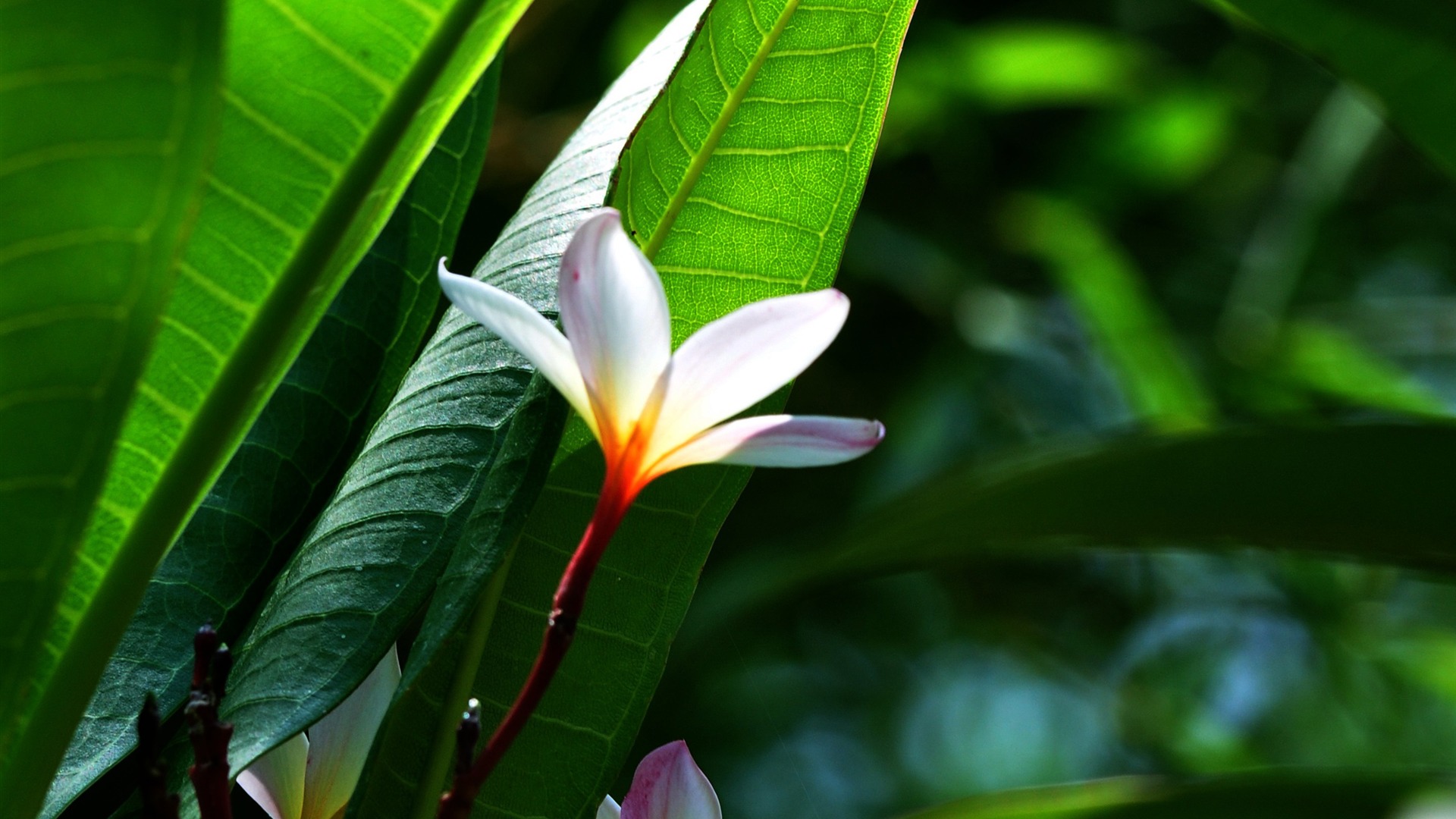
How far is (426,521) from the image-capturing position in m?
0.42

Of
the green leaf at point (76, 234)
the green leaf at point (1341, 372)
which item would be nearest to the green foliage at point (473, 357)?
the green leaf at point (76, 234)

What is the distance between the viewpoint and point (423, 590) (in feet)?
1.33

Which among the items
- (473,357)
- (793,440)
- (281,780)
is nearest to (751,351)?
(793,440)

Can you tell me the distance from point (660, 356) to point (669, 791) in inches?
6.0

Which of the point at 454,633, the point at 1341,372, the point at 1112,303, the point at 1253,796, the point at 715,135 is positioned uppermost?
the point at 715,135

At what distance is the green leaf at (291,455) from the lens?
436 mm

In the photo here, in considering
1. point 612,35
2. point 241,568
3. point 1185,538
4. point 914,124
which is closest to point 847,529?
point 1185,538

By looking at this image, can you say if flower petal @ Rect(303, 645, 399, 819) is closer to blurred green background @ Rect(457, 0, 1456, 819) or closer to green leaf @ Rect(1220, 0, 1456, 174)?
green leaf @ Rect(1220, 0, 1456, 174)

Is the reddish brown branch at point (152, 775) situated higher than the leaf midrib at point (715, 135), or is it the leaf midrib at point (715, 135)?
the leaf midrib at point (715, 135)

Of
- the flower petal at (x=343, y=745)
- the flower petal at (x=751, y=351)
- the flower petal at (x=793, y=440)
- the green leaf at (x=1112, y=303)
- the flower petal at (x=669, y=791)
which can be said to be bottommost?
the green leaf at (x=1112, y=303)

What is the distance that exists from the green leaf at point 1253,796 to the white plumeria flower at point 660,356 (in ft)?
0.53

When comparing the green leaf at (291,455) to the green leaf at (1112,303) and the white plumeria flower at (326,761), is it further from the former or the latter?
the green leaf at (1112,303)

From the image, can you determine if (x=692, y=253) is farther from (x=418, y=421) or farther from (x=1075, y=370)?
(x=1075, y=370)

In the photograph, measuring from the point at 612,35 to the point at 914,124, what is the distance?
0.49 m
